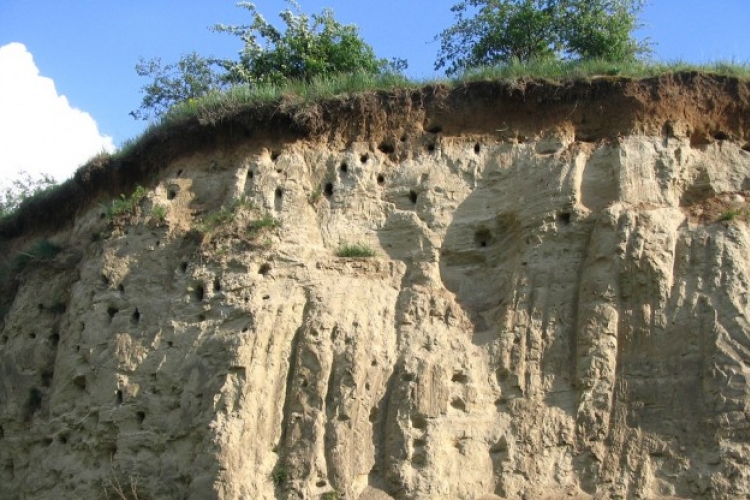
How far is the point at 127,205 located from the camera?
18.0 meters

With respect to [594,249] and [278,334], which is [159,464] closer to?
[278,334]

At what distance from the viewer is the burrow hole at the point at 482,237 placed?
16453mm

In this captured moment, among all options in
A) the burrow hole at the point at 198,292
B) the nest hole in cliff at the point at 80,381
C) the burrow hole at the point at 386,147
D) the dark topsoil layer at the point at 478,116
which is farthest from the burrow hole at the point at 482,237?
the nest hole in cliff at the point at 80,381

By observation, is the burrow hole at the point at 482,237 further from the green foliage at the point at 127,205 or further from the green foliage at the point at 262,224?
the green foliage at the point at 127,205

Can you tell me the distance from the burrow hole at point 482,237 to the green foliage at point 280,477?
4466mm

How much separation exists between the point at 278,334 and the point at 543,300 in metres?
3.70

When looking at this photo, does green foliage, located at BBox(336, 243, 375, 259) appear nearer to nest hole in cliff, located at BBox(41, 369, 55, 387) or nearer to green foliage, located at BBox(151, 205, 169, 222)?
green foliage, located at BBox(151, 205, 169, 222)

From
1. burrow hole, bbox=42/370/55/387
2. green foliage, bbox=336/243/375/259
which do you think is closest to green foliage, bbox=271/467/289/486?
green foliage, bbox=336/243/375/259

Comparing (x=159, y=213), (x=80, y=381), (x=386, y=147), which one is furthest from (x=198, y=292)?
(x=386, y=147)

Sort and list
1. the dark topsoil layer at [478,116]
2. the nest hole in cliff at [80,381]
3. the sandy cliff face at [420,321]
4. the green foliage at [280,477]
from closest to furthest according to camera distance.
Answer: the sandy cliff face at [420,321] < the green foliage at [280,477] < the dark topsoil layer at [478,116] < the nest hole in cliff at [80,381]

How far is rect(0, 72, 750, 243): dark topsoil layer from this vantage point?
16.7m

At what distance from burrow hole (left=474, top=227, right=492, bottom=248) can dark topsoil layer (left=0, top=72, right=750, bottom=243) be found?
171 centimetres

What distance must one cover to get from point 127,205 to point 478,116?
5844 millimetres

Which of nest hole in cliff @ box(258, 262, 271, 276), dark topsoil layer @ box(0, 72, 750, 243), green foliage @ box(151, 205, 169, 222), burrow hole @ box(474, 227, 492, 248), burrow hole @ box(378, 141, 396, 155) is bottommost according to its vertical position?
nest hole in cliff @ box(258, 262, 271, 276)
